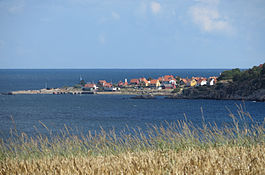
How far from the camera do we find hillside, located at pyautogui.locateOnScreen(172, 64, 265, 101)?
87.2 meters

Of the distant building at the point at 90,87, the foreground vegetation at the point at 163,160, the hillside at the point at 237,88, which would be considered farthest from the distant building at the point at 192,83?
the foreground vegetation at the point at 163,160

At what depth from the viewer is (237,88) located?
90.6 metres

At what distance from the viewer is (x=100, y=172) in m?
5.32

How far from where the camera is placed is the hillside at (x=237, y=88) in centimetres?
8719

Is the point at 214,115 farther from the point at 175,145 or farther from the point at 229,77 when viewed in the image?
the point at 175,145

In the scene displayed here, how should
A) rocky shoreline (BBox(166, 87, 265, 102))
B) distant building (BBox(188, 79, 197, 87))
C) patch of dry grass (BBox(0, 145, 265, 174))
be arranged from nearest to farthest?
patch of dry grass (BBox(0, 145, 265, 174))
rocky shoreline (BBox(166, 87, 265, 102))
distant building (BBox(188, 79, 197, 87))

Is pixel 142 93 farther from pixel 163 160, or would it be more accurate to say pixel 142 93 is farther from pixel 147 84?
pixel 163 160

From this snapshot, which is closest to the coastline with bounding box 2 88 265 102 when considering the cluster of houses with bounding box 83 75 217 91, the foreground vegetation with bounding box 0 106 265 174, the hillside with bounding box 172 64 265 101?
the hillside with bounding box 172 64 265 101

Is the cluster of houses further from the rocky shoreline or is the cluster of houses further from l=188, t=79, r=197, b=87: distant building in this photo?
the rocky shoreline

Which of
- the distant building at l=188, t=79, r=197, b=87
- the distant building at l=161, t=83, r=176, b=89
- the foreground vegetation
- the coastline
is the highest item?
the foreground vegetation

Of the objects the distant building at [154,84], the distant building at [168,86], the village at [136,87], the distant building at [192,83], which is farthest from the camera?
the distant building at [154,84]

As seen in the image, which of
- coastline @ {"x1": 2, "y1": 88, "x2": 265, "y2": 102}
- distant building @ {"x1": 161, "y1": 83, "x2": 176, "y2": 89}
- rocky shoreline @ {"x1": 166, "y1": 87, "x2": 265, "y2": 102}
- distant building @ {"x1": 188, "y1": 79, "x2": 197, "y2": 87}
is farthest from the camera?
distant building @ {"x1": 161, "y1": 83, "x2": 176, "y2": 89}

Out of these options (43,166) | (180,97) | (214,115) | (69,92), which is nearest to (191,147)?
(43,166)

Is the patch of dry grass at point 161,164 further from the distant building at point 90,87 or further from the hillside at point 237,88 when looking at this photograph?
the distant building at point 90,87
